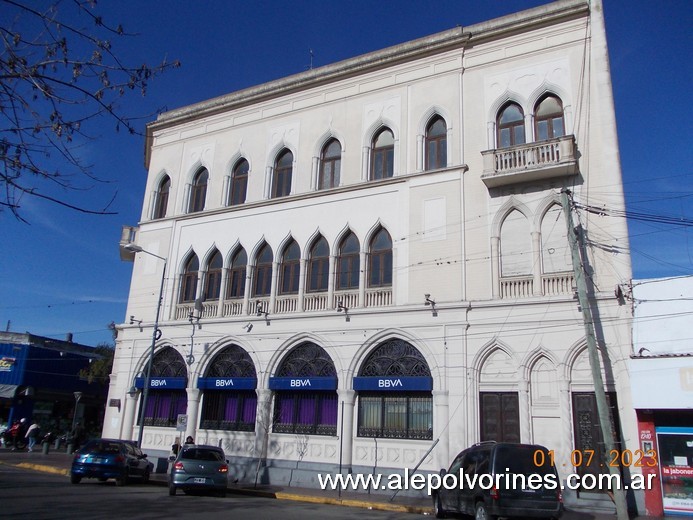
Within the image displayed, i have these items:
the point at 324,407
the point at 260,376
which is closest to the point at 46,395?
the point at 260,376

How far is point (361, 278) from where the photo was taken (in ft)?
72.8

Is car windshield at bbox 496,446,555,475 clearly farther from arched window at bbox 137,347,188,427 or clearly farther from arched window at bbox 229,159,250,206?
arched window at bbox 229,159,250,206

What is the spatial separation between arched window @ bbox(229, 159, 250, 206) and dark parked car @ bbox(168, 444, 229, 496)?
12.3 meters

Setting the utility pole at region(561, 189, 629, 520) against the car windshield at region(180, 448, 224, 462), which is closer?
the utility pole at region(561, 189, 629, 520)

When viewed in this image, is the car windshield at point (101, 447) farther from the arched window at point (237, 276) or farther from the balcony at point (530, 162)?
the balcony at point (530, 162)

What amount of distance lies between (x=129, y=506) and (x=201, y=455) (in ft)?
14.7

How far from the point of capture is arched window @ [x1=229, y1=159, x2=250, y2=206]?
26891 mm

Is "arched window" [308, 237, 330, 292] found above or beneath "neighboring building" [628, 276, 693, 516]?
above

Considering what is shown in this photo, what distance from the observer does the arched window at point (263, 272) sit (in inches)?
971

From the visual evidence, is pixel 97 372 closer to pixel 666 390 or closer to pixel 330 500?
pixel 330 500

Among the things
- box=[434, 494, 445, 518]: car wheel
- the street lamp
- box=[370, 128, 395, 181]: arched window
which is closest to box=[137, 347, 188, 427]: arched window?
the street lamp

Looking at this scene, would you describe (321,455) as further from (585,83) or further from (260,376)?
(585,83)

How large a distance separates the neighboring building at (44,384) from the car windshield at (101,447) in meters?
19.7

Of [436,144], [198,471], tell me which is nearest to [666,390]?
[436,144]
